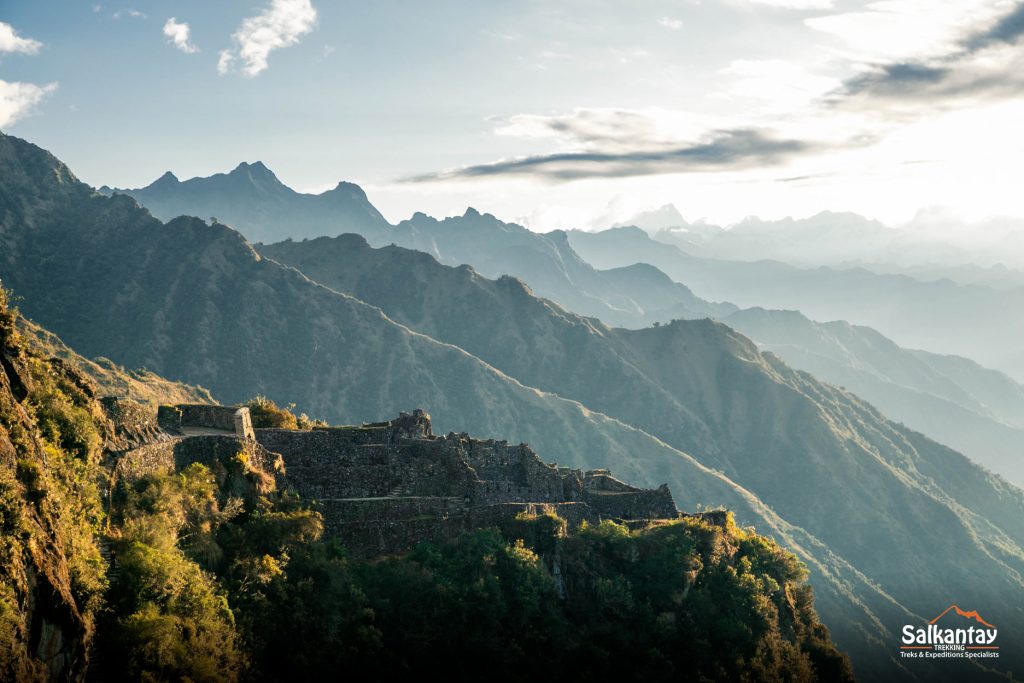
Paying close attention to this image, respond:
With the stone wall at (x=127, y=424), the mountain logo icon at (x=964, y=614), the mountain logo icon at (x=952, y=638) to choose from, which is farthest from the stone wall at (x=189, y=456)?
the mountain logo icon at (x=964, y=614)

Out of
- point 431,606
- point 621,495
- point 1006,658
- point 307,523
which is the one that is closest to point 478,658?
point 431,606

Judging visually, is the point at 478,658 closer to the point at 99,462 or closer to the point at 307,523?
the point at 307,523

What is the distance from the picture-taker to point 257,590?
116 feet

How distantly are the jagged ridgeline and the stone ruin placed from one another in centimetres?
11

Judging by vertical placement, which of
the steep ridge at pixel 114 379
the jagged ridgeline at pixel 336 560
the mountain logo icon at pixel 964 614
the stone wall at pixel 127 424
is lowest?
the mountain logo icon at pixel 964 614

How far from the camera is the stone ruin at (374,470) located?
40312 mm

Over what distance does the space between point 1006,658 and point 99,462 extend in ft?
498

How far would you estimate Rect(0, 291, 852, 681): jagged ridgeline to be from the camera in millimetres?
28219

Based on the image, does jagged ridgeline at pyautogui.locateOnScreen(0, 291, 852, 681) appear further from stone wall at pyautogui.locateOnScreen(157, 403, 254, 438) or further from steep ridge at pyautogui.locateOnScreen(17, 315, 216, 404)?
steep ridge at pyautogui.locateOnScreen(17, 315, 216, 404)

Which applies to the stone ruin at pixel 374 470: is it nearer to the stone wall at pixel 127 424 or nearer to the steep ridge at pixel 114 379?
the stone wall at pixel 127 424

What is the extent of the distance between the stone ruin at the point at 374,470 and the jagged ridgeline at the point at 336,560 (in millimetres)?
108

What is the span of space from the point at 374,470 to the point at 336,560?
767 centimetres

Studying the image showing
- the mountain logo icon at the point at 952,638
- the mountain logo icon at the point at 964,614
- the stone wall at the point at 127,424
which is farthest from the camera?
the mountain logo icon at the point at 964,614

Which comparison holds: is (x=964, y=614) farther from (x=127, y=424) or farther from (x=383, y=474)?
(x=127, y=424)
